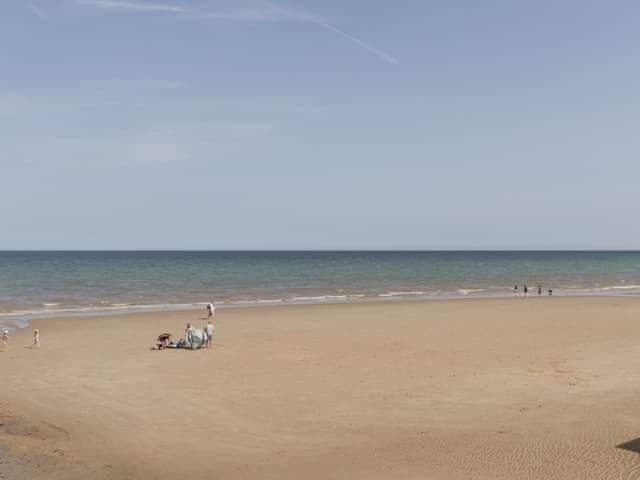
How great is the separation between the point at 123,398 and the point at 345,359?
9.01 metres

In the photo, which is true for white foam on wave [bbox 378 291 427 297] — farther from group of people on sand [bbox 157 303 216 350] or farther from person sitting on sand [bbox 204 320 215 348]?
group of people on sand [bbox 157 303 216 350]

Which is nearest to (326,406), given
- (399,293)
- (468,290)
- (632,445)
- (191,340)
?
(632,445)

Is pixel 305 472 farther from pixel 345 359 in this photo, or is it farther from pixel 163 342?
pixel 163 342

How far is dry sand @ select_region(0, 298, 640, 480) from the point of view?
38.9 feet

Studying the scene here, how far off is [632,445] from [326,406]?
7462mm

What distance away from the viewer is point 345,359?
903 inches

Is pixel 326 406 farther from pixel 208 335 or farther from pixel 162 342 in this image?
pixel 162 342

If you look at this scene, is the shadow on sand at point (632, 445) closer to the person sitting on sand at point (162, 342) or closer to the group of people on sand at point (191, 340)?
the group of people on sand at point (191, 340)

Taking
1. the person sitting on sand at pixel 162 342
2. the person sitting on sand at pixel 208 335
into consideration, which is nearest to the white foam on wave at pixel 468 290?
the person sitting on sand at pixel 208 335

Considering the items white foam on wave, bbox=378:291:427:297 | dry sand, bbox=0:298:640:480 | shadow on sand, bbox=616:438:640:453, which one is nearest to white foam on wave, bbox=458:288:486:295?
white foam on wave, bbox=378:291:427:297

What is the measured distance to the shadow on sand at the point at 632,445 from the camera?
12.2 meters

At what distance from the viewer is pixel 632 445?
1244 centimetres

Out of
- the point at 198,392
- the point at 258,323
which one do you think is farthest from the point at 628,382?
the point at 258,323

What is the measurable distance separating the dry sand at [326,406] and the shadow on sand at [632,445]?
0.21ft
